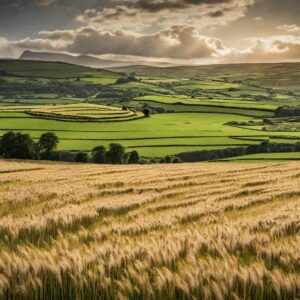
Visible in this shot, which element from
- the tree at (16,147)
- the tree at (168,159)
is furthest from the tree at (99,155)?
the tree at (168,159)

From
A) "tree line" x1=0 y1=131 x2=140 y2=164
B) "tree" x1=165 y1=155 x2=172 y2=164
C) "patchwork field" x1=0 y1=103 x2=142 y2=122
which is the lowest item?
"tree" x1=165 y1=155 x2=172 y2=164

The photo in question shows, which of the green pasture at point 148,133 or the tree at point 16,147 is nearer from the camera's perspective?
the tree at point 16,147

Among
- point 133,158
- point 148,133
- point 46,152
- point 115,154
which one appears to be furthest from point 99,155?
point 148,133

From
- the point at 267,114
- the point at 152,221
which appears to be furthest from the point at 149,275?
the point at 267,114

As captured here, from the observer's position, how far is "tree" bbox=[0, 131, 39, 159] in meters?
90.7

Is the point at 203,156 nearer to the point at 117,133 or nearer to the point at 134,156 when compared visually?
the point at 134,156

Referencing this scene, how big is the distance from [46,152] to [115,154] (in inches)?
566

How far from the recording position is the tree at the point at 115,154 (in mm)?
92375

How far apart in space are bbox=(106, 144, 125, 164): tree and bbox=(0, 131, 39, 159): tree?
13899 millimetres

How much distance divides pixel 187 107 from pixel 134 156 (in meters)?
106

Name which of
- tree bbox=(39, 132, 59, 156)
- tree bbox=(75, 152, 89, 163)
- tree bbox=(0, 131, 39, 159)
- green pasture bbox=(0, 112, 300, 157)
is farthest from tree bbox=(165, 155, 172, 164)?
tree bbox=(0, 131, 39, 159)

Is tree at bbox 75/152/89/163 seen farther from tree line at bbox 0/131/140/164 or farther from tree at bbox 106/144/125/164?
tree at bbox 106/144/125/164

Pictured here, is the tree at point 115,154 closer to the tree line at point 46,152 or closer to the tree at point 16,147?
the tree line at point 46,152

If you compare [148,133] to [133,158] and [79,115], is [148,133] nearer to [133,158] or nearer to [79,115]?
[133,158]
